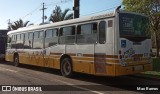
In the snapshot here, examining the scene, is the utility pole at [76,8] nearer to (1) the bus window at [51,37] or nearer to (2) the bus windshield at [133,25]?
(1) the bus window at [51,37]

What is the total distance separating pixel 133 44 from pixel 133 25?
0.80m

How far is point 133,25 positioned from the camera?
1267 cm

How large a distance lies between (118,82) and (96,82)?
3.14 ft

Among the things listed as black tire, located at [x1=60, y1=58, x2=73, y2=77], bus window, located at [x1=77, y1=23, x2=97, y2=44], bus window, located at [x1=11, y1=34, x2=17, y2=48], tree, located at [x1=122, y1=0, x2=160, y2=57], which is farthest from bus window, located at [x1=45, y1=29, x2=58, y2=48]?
tree, located at [x1=122, y1=0, x2=160, y2=57]

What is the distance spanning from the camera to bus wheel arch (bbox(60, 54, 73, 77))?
14883mm

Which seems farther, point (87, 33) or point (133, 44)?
point (87, 33)

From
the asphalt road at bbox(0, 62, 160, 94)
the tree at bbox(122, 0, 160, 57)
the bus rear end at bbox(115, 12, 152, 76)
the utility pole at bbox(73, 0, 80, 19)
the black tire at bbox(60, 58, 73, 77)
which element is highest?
the tree at bbox(122, 0, 160, 57)

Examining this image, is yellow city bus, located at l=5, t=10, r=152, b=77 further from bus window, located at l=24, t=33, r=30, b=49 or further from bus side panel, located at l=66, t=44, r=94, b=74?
bus window, located at l=24, t=33, r=30, b=49

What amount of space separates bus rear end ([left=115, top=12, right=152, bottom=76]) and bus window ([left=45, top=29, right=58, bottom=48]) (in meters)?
4.96

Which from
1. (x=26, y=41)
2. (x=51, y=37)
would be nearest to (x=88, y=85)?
(x=51, y=37)

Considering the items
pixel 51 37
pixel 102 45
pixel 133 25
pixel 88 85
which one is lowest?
pixel 88 85

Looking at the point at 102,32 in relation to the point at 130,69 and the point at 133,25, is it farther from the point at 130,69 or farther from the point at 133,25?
the point at 130,69

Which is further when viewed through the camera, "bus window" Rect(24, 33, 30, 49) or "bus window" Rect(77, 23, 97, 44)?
"bus window" Rect(24, 33, 30, 49)

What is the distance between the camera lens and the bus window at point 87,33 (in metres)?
13.2
